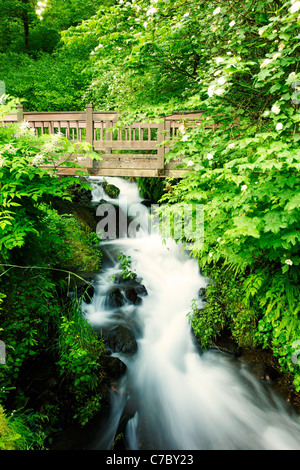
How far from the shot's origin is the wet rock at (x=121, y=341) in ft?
20.0

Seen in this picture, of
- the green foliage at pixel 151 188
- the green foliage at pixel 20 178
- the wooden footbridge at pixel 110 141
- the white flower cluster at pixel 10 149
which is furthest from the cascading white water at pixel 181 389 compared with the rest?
the green foliage at pixel 151 188

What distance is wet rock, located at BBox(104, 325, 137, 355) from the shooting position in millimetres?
6109

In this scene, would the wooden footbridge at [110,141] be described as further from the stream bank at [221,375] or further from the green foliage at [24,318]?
the stream bank at [221,375]

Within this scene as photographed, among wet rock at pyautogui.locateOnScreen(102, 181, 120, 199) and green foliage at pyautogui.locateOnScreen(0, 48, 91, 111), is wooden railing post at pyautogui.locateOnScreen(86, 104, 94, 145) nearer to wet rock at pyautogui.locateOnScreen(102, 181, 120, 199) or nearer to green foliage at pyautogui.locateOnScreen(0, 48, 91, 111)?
wet rock at pyautogui.locateOnScreen(102, 181, 120, 199)

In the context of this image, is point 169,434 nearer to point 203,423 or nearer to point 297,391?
point 203,423

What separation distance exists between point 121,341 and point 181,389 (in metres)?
1.50

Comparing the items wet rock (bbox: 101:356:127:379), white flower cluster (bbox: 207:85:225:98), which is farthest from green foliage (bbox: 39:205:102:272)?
white flower cluster (bbox: 207:85:225:98)

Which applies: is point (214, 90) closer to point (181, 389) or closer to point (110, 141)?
point (110, 141)

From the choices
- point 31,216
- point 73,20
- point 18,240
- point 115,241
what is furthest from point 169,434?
point 73,20

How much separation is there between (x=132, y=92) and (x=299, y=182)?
525 cm

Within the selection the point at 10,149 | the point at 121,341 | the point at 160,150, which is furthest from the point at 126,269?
the point at 10,149

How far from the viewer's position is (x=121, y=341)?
243 inches

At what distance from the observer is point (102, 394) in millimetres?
5027

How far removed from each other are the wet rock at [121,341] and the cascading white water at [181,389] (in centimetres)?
14
